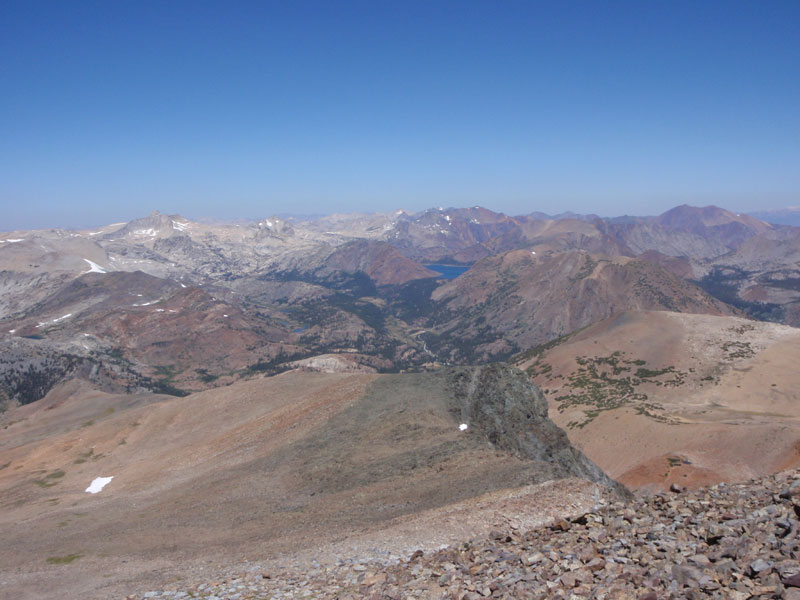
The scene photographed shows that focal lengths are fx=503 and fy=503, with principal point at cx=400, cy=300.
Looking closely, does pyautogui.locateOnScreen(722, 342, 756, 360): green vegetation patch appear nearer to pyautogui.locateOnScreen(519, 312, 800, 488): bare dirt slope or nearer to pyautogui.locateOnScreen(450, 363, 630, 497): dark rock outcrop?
pyautogui.locateOnScreen(519, 312, 800, 488): bare dirt slope

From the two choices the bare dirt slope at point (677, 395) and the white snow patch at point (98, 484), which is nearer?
the white snow patch at point (98, 484)

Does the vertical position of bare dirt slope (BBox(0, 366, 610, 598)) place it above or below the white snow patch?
above

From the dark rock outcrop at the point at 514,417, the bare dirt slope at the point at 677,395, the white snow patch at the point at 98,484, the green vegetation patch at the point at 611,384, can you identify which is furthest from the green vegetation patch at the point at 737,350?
the white snow patch at the point at 98,484

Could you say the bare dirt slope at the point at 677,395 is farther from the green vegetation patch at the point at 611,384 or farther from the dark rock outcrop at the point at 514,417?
the dark rock outcrop at the point at 514,417

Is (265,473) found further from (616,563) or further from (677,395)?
(677,395)

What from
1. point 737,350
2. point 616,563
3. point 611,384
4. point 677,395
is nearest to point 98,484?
point 616,563

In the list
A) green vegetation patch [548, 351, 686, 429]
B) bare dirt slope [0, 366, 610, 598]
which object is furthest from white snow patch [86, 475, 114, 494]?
green vegetation patch [548, 351, 686, 429]
